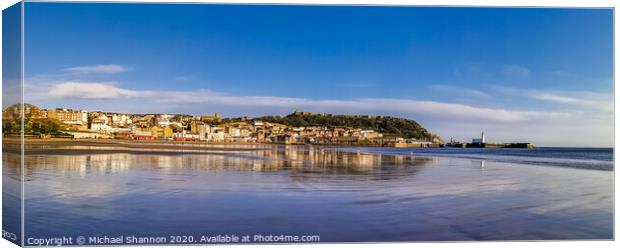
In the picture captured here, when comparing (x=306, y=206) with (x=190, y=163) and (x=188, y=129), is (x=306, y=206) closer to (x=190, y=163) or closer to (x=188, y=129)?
(x=188, y=129)

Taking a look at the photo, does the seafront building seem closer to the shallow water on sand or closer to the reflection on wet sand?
the reflection on wet sand

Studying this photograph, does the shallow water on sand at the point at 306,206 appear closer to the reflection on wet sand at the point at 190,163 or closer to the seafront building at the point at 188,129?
the reflection on wet sand at the point at 190,163

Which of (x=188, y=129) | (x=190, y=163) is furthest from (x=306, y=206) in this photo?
(x=190, y=163)

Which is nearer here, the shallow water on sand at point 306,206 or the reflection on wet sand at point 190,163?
the shallow water on sand at point 306,206

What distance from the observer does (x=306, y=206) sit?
21.5 feet

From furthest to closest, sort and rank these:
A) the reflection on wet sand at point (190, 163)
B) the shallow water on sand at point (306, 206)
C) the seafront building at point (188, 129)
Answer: the reflection on wet sand at point (190, 163) → the seafront building at point (188, 129) → the shallow water on sand at point (306, 206)

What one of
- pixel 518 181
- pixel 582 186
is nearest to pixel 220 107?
pixel 518 181

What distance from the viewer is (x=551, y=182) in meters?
10.1

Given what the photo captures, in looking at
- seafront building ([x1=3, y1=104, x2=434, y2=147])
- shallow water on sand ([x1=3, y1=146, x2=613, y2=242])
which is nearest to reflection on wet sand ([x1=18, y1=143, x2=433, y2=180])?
shallow water on sand ([x1=3, y1=146, x2=613, y2=242])

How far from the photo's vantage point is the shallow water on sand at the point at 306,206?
571 centimetres

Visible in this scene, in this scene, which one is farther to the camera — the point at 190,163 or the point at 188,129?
the point at 190,163

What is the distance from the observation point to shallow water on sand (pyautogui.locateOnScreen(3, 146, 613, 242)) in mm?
5711

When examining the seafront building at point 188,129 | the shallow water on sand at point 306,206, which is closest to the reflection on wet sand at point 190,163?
the shallow water on sand at point 306,206

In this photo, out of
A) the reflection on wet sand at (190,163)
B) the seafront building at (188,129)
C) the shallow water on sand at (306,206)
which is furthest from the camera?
the reflection on wet sand at (190,163)
